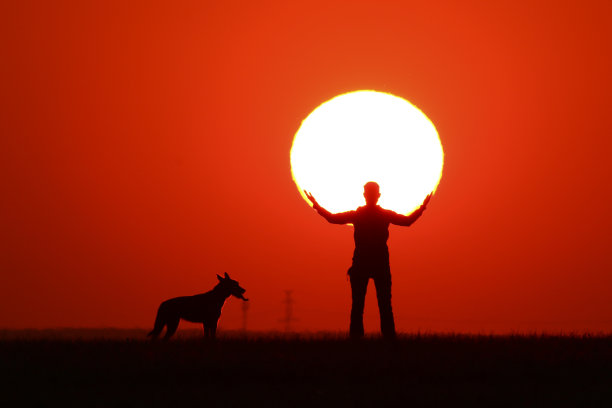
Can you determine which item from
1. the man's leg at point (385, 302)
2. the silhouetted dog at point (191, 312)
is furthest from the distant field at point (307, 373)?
the silhouetted dog at point (191, 312)

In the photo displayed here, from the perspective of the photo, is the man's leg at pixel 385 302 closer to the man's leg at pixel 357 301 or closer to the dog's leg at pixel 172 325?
the man's leg at pixel 357 301

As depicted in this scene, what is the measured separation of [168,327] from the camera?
19.0 metres

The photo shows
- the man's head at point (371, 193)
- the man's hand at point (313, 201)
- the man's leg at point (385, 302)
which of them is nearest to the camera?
the man's leg at point (385, 302)

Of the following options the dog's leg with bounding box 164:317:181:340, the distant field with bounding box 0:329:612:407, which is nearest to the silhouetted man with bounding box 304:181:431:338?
the distant field with bounding box 0:329:612:407

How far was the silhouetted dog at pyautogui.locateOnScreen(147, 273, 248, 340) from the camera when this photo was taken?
744 inches

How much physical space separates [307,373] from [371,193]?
4966 mm

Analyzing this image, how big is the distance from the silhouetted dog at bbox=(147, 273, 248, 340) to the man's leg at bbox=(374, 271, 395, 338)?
3.77 m

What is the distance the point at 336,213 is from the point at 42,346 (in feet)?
16.1

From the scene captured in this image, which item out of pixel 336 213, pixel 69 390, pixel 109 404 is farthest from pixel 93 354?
pixel 336 213

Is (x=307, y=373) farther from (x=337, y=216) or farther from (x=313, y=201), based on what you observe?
(x=313, y=201)

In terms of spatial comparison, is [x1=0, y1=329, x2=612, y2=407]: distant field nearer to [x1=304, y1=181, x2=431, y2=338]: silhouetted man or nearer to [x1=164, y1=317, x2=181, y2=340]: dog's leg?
[x1=304, y1=181, x2=431, y2=338]: silhouetted man

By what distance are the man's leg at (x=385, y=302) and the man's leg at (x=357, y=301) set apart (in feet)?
0.72

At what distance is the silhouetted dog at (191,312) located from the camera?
18.9m

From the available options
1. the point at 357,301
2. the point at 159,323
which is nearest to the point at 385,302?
the point at 357,301
